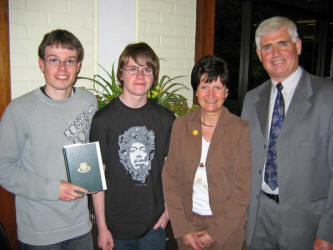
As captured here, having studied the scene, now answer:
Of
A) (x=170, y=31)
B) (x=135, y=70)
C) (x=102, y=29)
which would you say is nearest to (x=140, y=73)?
(x=135, y=70)

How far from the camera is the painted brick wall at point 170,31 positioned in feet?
10.8

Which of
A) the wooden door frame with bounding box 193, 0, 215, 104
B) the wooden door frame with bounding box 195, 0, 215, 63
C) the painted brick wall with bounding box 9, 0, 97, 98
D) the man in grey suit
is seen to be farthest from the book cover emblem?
the wooden door frame with bounding box 195, 0, 215, 63

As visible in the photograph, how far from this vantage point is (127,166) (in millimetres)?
1610

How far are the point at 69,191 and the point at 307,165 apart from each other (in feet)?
4.43

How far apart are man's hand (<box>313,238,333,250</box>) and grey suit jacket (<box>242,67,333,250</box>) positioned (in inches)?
1.0

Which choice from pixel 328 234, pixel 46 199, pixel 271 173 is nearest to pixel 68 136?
pixel 46 199

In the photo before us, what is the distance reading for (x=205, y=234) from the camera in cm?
157

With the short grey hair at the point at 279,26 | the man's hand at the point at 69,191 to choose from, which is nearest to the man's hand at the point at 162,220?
the man's hand at the point at 69,191

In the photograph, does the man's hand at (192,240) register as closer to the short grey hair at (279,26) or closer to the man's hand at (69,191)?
the man's hand at (69,191)

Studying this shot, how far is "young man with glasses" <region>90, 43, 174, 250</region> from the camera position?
1600 millimetres

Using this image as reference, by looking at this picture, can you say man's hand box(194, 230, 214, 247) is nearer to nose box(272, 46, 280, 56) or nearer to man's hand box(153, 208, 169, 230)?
man's hand box(153, 208, 169, 230)

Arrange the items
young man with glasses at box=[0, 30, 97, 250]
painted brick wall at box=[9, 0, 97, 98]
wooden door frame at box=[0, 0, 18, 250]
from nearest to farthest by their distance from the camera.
Result: young man with glasses at box=[0, 30, 97, 250], wooden door frame at box=[0, 0, 18, 250], painted brick wall at box=[9, 0, 97, 98]

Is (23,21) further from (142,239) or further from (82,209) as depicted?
(142,239)

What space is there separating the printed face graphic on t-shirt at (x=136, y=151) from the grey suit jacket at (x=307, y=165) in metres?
0.80
